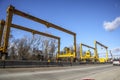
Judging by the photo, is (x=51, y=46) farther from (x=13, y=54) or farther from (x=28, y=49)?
(x=13, y=54)

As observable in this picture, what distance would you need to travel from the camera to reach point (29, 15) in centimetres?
3372

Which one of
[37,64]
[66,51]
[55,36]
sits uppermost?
[55,36]

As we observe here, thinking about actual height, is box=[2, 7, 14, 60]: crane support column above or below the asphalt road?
above

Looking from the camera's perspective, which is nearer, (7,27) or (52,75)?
(52,75)

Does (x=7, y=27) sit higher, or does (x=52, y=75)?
(x=7, y=27)

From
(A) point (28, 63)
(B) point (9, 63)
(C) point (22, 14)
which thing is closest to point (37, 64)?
(A) point (28, 63)

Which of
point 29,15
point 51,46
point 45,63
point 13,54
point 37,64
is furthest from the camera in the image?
point 51,46

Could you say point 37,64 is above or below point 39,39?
below

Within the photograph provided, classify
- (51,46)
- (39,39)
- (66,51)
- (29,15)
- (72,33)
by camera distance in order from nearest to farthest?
1. (29,15)
2. (72,33)
3. (66,51)
4. (39,39)
5. (51,46)

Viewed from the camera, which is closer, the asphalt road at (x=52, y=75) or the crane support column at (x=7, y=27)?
the asphalt road at (x=52, y=75)

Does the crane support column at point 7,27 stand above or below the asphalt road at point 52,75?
above

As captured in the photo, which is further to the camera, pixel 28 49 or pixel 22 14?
pixel 28 49

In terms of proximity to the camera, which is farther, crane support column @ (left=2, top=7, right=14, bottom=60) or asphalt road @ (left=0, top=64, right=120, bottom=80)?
crane support column @ (left=2, top=7, right=14, bottom=60)

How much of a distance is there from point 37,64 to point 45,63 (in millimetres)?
2604
